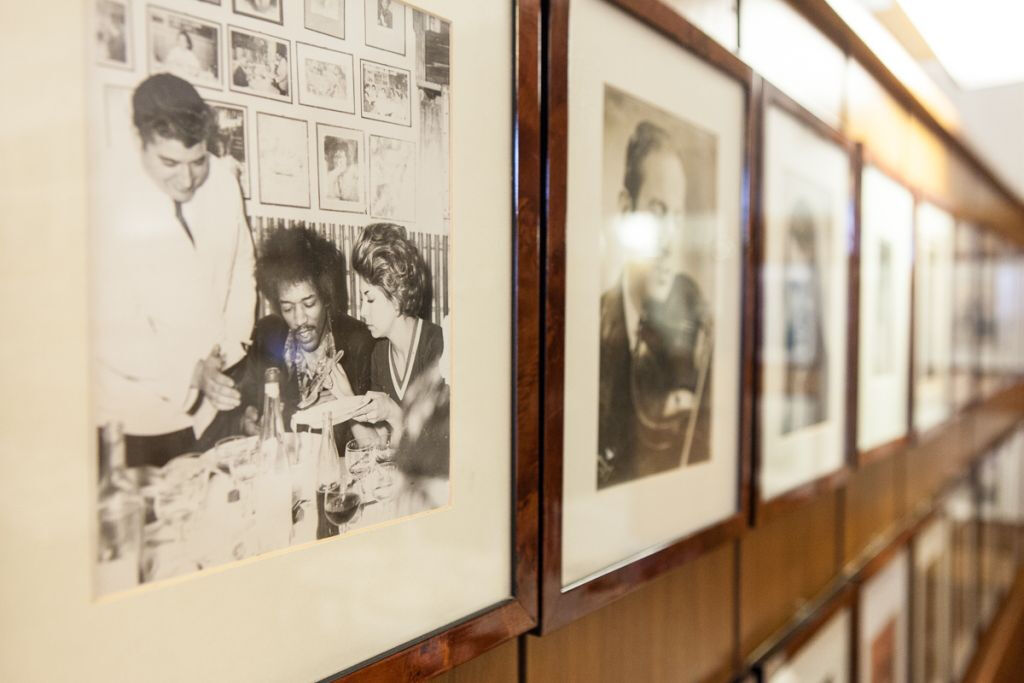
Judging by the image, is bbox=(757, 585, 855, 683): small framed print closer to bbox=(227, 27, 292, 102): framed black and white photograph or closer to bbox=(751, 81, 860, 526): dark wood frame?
bbox=(751, 81, 860, 526): dark wood frame

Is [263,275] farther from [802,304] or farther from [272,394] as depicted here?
[802,304]

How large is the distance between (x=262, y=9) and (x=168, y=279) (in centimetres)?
16

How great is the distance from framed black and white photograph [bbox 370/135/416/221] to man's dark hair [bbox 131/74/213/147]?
107mm

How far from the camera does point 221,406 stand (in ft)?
1.27

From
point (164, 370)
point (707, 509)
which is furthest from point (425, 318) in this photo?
point (707, 509)

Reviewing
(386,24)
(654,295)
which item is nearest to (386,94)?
(386,24)

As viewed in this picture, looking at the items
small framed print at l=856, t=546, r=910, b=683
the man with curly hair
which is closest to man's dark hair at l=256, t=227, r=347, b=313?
the man with curly hair

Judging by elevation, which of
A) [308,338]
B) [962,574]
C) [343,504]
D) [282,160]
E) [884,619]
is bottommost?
[962,574]

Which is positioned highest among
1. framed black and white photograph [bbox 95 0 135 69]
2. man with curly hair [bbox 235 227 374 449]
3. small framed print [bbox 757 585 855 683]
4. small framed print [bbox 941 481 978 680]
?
framed black and white photograph [bbox 95 0 135 69]

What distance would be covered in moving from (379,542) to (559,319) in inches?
9.3

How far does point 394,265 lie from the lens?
18.6 inches

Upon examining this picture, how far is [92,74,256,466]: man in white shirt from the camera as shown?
34 centimetres

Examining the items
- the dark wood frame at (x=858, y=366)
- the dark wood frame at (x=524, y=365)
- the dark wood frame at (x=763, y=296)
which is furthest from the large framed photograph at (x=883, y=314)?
the dark wood frame at (x=524, y=365)

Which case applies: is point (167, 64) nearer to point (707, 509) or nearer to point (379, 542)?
point (379, 542)
